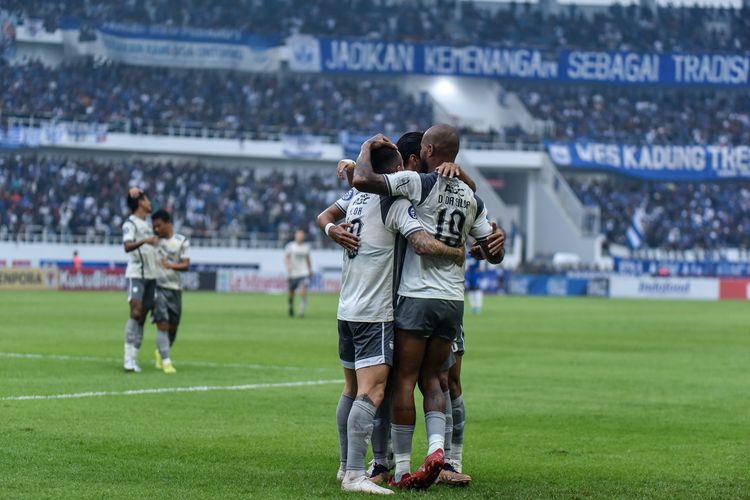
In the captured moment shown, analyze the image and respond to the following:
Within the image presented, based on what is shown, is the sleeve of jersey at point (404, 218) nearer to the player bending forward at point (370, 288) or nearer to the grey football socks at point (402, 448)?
the player bending forward at point (370, 288)

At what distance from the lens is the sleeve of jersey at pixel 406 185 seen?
8.85 m

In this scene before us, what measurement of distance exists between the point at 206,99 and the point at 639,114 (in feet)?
88.8

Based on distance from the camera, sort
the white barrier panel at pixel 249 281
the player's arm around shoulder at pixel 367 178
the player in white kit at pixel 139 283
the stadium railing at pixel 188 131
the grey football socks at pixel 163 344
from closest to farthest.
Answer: the player's arm around shoulder at pixel 367 178 < the player in white kit at pixel 139 283 < the grey football socks at pixel 163 344 < the white barrier panel at pixel 249 281 < the stadium railing at pixel 188 131

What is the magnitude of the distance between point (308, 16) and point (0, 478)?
7432 centimetres

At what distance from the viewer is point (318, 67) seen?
77750mm

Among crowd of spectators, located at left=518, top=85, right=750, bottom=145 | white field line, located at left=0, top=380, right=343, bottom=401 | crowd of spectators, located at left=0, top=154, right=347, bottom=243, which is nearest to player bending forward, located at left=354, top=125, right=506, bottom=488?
white field line, located at left=0, top=380, right=343, bottom=401

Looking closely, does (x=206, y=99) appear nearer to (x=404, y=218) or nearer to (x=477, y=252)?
(x=477, y=252)

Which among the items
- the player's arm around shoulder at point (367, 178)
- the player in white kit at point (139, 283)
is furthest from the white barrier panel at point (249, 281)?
the player's arm around shoulder at point (367, 178)

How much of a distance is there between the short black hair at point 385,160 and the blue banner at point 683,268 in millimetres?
59467

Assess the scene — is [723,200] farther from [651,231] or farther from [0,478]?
[0,478]

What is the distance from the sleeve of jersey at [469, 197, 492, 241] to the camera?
943cm

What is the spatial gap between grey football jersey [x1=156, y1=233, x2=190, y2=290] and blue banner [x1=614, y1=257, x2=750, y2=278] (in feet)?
168

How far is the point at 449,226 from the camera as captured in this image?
917cm

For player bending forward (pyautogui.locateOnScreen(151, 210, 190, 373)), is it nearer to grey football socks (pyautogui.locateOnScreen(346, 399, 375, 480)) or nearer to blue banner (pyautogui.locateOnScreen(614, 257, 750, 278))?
grey football socks (pyautogui.locateOnScreen(346, 399, 375, 480))
